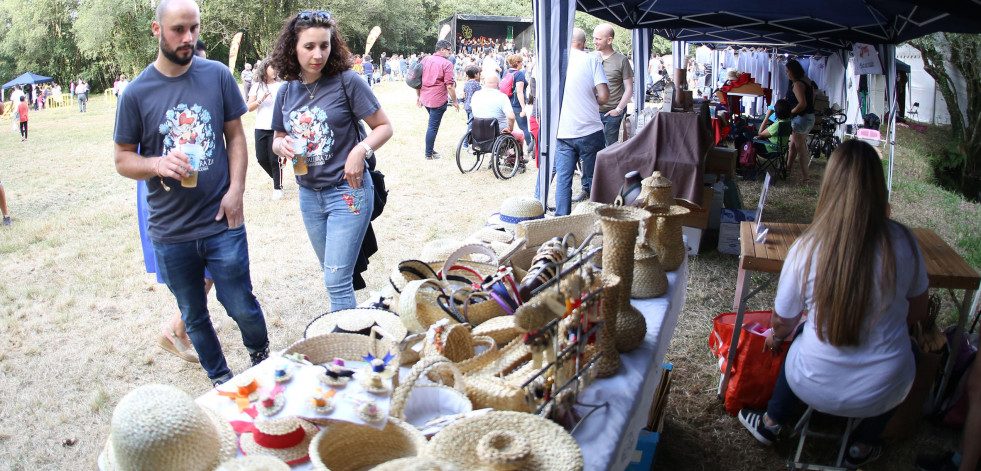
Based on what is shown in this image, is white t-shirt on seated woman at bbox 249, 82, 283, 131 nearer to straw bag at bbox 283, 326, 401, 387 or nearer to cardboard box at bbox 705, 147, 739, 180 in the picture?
cardboard box at bbox 705, 147, 739, 180

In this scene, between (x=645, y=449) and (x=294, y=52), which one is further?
(x=294, y=52)

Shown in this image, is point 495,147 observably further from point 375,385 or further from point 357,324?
point 375,385

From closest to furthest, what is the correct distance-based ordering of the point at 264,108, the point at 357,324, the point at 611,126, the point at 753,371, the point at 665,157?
1. the point at 357,324
2. the point at 753,371
3. the point at 665,157
4. the point at 264,108
5. the point at 611,126

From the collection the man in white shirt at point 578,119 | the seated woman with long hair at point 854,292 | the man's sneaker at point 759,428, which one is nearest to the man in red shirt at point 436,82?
the man in white shirt at point 578,119

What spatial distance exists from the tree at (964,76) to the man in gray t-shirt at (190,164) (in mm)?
9359

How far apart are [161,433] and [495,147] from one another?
655 cm

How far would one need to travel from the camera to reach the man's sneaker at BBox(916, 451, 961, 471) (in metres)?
2.21

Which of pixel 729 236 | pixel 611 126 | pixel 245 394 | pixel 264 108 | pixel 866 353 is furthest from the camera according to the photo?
pixel 611 126

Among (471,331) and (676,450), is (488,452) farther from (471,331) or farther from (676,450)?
(676,450)

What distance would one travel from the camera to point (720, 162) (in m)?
4.95

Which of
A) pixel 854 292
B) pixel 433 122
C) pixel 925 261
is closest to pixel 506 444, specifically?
pixel 854 292

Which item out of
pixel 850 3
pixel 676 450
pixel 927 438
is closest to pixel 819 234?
pixel 676 450

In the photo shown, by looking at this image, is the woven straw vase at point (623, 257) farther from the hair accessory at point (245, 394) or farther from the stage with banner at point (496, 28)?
the stage with banner at point (496, 28)

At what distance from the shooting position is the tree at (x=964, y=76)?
8.52 m
